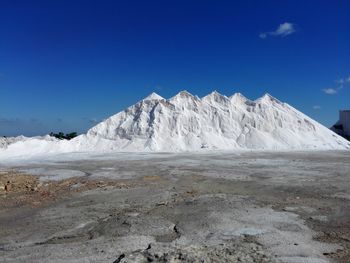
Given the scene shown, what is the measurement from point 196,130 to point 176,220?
25.3 metres

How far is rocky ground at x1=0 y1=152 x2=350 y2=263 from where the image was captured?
206 inches

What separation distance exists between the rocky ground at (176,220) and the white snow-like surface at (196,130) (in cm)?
1663

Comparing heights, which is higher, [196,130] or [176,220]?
[196,130]

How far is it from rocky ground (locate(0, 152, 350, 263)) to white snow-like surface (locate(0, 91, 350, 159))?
1663 cm

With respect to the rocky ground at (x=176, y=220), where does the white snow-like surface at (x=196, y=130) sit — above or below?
above

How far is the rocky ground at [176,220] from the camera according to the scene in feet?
17.2

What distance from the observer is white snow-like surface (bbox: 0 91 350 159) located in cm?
2972

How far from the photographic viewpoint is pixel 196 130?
3228 cm

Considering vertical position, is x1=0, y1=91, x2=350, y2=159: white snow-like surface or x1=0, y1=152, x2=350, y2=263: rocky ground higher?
x1=0, y1=91, x2=350, y2=159: white snow-like surface

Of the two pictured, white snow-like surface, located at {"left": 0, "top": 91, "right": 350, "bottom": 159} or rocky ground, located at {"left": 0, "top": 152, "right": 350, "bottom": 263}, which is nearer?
rocky ground, located at {"left": 0, "top": 152, "right": 350, "bottom": 263}

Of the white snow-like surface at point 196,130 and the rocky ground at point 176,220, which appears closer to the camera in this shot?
the rocky ground at point 176,220

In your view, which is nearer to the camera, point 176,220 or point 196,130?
point 176,220

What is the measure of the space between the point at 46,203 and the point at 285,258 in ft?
19.1

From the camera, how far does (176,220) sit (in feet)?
23.4
